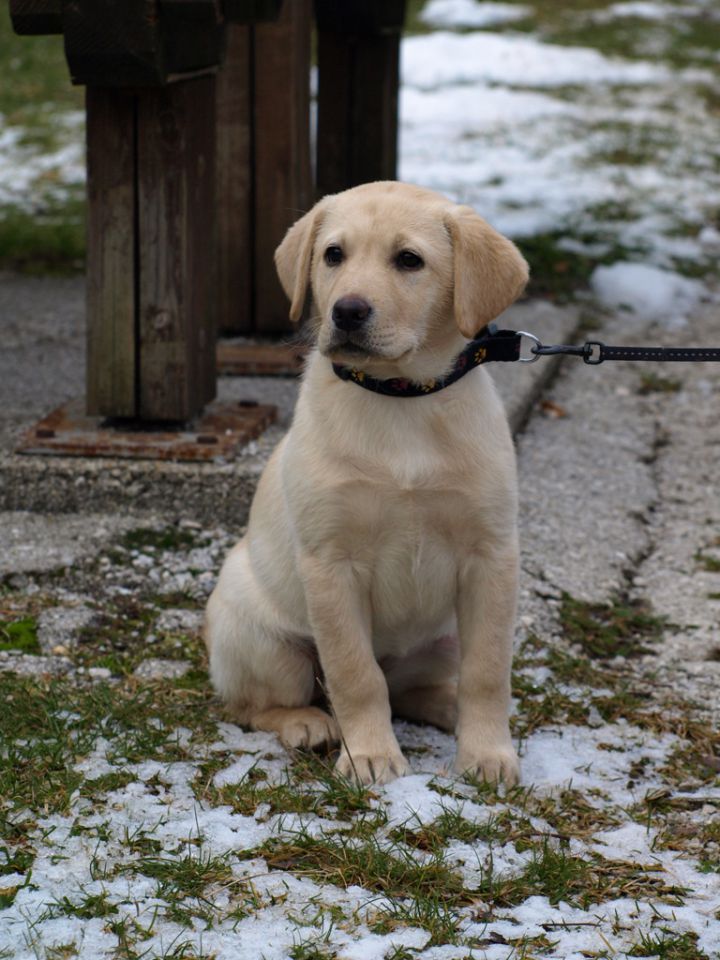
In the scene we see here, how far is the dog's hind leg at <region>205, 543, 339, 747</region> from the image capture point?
134 inches

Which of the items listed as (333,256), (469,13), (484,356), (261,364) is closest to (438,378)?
(484,356)

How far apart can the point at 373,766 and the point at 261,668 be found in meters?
0.44

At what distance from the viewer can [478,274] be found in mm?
3059

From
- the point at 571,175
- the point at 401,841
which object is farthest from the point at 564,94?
the point at 401,841

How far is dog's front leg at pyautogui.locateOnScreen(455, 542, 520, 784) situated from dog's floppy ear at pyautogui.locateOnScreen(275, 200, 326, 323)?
744 millimetres

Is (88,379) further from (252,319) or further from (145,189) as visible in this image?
(252,319)

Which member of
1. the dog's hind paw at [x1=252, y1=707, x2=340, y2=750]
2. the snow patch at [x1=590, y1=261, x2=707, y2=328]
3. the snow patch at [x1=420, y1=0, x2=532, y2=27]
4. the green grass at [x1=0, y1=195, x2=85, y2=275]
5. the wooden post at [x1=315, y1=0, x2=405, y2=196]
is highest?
the wooden post at [x1=315, y1=0, x2=405, y2=196]

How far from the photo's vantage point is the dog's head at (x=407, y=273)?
2.98 metres

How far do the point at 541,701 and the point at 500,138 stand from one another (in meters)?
8.03

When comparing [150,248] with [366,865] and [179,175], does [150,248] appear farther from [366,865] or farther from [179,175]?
[366,865]

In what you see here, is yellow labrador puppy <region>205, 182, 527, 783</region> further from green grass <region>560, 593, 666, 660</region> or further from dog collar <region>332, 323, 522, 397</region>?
green grass <region>560, 593, 666, 660</region>

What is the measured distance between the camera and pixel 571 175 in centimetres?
993

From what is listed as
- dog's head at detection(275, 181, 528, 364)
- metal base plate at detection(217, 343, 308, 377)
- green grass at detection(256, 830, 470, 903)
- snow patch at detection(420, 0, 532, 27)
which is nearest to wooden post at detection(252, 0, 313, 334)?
metal base plate at detection(217, 343, 308, 377)

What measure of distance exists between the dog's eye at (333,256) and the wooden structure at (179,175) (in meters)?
1.32
